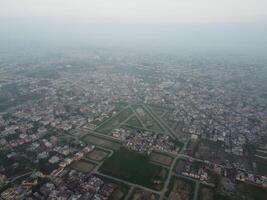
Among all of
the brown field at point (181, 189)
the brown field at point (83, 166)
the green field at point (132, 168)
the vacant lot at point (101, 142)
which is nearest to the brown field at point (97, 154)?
the green field at point (132, 168)

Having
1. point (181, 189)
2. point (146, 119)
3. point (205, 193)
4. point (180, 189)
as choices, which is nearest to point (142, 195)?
point (180, 189)

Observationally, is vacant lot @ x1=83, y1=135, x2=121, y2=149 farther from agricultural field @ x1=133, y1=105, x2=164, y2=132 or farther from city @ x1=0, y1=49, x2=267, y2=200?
agricultural field @ x1=133, y1=105, x2=164, y2=132

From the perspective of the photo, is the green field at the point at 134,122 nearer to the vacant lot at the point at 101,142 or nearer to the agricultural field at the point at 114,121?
the agricultural field at the point at 114,121

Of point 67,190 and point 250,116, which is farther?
point 250,116

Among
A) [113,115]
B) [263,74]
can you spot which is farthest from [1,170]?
[263,74]

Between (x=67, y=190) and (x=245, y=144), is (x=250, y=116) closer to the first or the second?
(x=245, y=144)

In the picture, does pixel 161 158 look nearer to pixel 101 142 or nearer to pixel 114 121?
pixel 101 142
